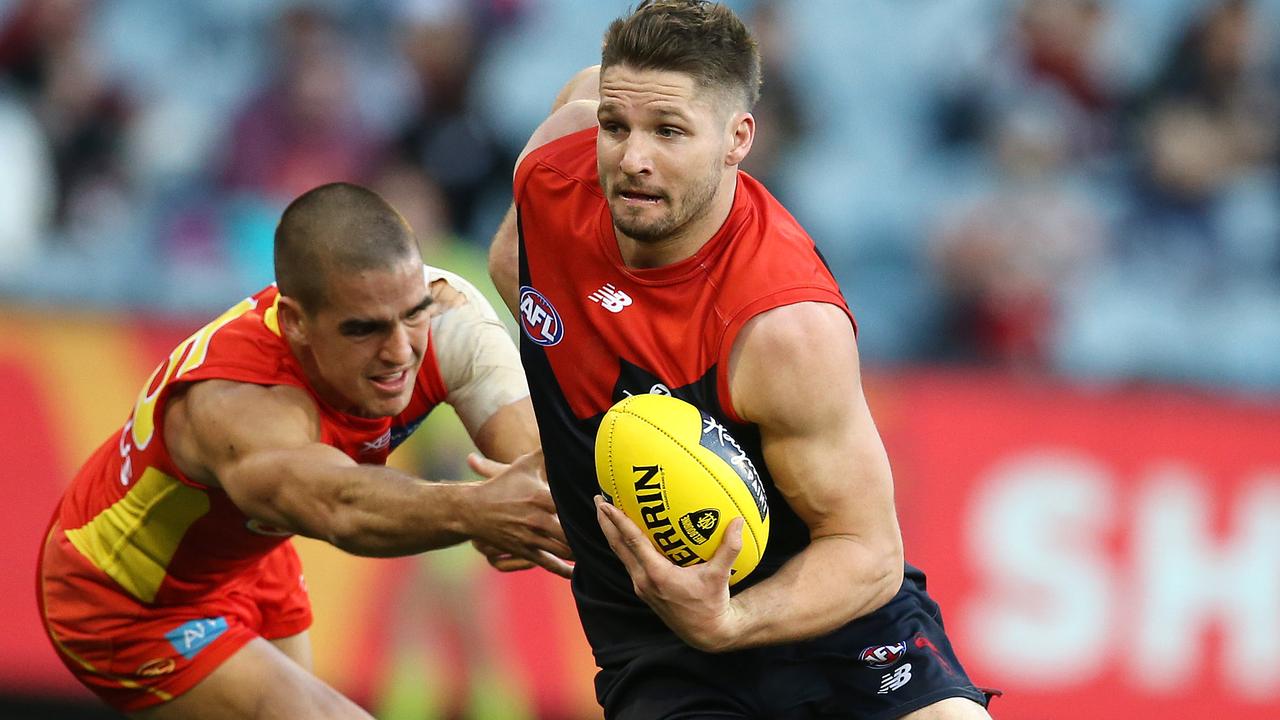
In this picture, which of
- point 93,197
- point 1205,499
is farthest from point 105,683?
point 1205,499

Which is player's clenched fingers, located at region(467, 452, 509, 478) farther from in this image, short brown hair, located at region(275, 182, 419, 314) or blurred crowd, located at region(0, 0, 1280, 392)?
blurred crowd, located at region(0, 0, 1280, 392)

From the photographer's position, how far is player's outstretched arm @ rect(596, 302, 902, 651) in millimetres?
4391

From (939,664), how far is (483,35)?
7273mm

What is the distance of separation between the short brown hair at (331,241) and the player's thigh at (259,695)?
4.53 feet

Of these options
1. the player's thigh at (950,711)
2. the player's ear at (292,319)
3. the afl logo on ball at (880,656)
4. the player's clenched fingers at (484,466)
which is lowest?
the player's thigh at (950,711)

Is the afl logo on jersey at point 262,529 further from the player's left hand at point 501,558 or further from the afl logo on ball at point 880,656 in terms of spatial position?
the afl logo on ball at point 880,656

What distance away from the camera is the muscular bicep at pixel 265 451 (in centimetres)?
518

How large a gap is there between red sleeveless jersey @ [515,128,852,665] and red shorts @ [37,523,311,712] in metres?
1.57

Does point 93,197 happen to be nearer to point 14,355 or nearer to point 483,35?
point 14,355

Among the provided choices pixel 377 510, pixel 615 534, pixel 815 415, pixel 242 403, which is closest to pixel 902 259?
pixel 242 403

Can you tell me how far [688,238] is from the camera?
4.68 metres

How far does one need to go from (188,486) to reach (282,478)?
69 cm

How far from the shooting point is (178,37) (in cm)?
1206

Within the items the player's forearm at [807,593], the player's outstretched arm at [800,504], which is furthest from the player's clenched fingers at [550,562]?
the player's forearm at [807,593]
